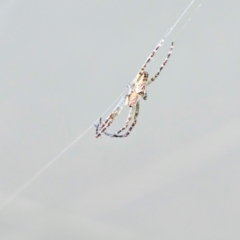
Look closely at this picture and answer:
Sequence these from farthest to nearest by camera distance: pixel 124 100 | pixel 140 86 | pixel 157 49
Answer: pixel 124 100, pixel 140 86, pixel 157 49

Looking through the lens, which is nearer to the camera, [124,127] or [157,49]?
[157,49]

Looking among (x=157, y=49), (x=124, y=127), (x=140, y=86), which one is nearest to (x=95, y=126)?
(x=124, y=127)

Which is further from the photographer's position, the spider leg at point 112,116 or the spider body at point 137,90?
the spider leg at point 112,116

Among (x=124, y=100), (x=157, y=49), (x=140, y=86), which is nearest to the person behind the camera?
(x=157, y=49)

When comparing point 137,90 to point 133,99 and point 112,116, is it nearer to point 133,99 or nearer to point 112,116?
point 133,99

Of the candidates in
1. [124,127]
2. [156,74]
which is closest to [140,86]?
[156,74]

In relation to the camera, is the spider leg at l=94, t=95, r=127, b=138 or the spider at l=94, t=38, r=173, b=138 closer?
the spider at l=94, t=38, r=173, b=138

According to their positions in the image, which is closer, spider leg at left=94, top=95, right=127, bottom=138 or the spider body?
the spider body

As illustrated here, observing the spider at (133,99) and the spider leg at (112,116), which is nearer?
the spider at (133,99)

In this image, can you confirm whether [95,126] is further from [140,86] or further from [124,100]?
[140,86]
